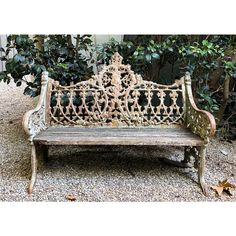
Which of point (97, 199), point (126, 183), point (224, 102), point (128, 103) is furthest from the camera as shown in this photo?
point (224, 102)

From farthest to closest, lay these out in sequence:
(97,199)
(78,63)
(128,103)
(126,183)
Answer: (78,63), (128,103), (126,183), (97,199)

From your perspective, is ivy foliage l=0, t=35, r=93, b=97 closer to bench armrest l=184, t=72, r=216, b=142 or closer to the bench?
the bench

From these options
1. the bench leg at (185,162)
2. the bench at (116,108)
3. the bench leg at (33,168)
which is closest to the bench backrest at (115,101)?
the bench at (116,108)

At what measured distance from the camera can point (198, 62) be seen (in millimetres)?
3371

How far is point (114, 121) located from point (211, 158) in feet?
3.71

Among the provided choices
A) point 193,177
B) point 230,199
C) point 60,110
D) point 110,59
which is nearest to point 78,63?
point 110,59

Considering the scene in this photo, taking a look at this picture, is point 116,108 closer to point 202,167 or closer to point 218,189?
point 202,167

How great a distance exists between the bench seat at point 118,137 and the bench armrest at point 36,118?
2.1 inches

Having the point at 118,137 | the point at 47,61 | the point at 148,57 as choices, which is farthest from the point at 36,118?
the point at 148,57

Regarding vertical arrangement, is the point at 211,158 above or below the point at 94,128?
below

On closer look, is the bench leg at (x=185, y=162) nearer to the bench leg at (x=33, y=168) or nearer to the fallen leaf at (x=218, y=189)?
the fallen leaf at (x=218, y=189)

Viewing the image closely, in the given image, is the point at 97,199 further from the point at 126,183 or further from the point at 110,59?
the point at 110,59

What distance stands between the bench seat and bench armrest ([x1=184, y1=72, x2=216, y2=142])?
56 mm

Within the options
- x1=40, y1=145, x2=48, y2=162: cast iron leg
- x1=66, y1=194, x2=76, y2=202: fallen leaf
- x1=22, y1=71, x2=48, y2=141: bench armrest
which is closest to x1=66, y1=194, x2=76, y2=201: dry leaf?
x1=66, y1=194, x2=76, y2=202: fallen leaf
